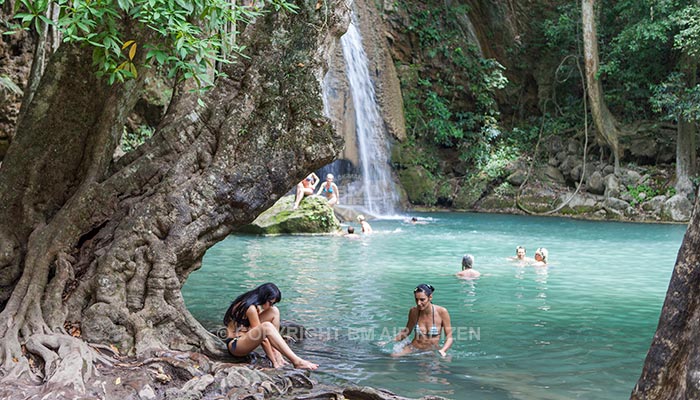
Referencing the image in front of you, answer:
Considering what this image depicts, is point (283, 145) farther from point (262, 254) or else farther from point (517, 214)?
point (517, 214)

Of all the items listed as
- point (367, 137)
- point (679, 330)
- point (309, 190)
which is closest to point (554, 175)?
point (367, 137)

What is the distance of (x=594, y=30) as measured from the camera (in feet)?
79.5

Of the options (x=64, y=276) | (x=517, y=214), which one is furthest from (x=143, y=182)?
(x=517, y=214)

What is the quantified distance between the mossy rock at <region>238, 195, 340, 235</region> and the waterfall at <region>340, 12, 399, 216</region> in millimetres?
5989

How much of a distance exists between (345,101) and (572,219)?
28.3ft

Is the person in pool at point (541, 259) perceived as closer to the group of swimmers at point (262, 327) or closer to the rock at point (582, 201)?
the group of swimmers at point (262, 327)

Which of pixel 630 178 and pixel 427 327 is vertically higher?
pixel 630 178

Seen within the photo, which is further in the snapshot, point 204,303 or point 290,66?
point 204,303

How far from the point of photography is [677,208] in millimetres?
22297

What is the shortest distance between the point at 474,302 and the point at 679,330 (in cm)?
717

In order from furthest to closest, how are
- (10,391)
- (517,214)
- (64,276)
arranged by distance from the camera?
(517,214) < (64,276) < (10,391)

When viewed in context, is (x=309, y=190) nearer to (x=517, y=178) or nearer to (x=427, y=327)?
(x=517, y=178)

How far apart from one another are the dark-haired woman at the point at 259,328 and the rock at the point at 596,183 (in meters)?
19.7

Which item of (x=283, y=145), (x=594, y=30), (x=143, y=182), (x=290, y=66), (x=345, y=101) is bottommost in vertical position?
(x=143, y=182)
